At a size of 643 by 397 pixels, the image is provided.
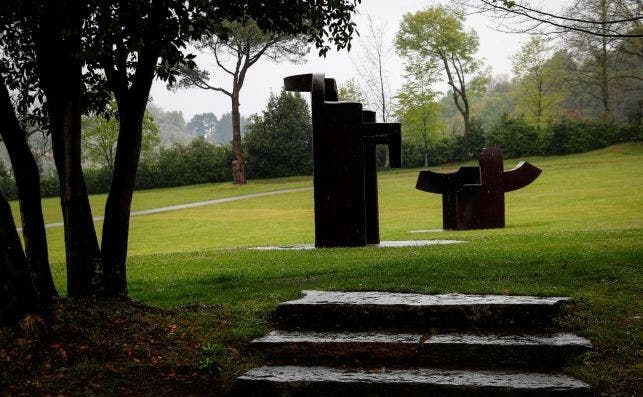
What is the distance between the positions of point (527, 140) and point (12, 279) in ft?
161

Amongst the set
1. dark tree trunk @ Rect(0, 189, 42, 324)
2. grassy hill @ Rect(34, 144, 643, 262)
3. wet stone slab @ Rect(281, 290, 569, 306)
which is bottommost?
grassy hill @ Rect(34, 144, 643, 262)

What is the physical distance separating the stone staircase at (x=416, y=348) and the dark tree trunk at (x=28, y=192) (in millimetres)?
2420

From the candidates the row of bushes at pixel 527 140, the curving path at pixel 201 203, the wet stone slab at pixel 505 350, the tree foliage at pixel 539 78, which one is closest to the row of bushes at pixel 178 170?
the curving path at pixel 201 203

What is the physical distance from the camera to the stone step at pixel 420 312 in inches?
215

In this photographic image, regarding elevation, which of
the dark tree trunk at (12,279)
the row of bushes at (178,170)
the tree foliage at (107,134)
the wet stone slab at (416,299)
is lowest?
the wet stone slab at (416,299)

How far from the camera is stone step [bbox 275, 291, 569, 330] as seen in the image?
17.9 feet

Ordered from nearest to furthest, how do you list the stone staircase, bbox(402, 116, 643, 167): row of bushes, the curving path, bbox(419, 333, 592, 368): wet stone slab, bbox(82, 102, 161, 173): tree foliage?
1. the stone staircase
2. bbox(419, 333, 592, 368): wet stone slab
3. the curving path
4. bbox(82, 102, 161, 173): tree foliage
5. bbox(402, 116, 643, 167): row of bushes

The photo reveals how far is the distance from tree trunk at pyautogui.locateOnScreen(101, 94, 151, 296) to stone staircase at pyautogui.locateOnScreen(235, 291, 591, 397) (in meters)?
1.91

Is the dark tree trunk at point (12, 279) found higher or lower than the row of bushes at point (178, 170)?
lower

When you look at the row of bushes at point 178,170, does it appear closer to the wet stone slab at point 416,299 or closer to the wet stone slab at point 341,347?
the wet stone slab at point 416,299

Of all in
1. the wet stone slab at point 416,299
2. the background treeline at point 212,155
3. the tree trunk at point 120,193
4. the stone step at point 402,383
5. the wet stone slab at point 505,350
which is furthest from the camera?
the background treeline at point 212,155

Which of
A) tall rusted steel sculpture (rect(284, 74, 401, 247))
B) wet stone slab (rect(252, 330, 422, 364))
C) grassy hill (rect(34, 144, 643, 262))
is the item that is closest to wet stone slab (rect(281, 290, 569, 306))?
wet stone slab (rect(252, 330, 422, 364))

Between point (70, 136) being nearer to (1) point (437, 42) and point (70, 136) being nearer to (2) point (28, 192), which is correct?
(2) point (28, 192)

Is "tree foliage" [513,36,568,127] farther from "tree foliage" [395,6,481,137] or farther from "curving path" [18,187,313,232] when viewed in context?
"curving path" [18,187,313,232]
